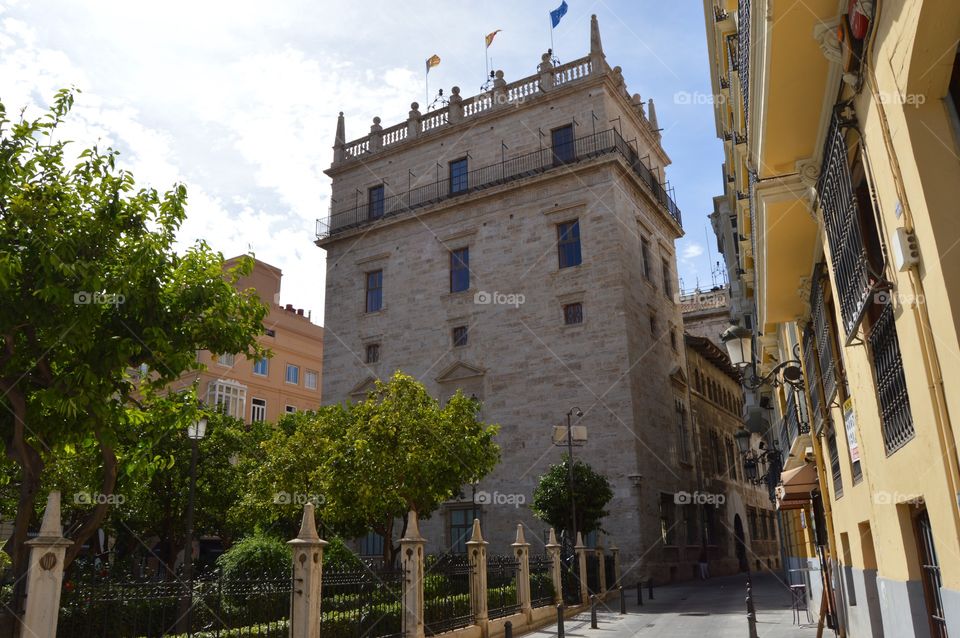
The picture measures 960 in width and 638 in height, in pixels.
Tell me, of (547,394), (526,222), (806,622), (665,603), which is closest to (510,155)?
(526,222)

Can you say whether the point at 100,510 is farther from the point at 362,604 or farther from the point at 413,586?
the point at 413,586

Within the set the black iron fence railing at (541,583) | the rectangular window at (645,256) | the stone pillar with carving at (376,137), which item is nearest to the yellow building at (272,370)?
the stone pillar with carving at (376,137)

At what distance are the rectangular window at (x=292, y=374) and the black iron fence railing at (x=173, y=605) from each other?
35.0m

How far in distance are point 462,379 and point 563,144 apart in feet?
33.9

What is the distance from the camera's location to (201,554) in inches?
1481

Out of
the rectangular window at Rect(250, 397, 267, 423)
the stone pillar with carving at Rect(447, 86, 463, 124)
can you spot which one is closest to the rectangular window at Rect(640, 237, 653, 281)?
the stone pillar with carving at Rect(447, 86, 463, 124)

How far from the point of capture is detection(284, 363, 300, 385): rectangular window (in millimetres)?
44772

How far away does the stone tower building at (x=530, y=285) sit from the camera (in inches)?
1025

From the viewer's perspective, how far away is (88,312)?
8.30m

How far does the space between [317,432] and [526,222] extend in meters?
13.1

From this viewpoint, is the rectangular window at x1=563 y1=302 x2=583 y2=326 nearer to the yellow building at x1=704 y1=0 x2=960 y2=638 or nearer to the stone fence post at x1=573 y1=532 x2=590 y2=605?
→ the stone fence post at x1=573 y1=532 x2=590 y2=605

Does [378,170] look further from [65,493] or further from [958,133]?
[958,133]

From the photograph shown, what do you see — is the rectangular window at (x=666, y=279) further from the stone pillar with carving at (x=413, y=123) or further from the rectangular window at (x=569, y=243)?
the stone pillar with carving at (x=413, y=123)

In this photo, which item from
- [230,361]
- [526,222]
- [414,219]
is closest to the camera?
[526,222]
